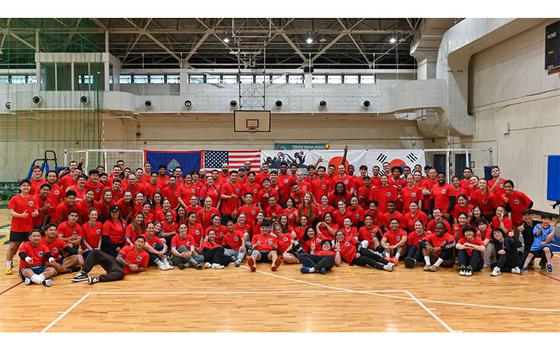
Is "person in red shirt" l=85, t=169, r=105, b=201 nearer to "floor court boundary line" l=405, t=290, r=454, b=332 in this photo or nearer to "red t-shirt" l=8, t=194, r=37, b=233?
"red t-shirt" l=8, t=194, r=37, b=233

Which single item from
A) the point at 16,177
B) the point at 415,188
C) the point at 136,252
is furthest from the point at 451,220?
the point at 16,177

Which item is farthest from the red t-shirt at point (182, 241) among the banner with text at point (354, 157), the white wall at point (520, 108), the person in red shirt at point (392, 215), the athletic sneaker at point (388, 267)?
the white wall at point (520, 108)

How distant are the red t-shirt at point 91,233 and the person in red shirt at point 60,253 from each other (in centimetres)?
26

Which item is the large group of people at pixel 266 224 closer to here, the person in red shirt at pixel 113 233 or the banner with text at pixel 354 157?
the person in red shirt at pixel 113 233

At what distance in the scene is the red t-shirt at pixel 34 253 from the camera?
25.6 feet

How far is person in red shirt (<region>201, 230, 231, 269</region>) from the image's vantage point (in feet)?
29.2

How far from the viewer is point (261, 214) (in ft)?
31.1

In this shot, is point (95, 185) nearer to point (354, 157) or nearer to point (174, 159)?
point (174, 159)

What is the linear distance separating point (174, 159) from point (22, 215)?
7.94 metres

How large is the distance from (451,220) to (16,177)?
15.8 metres

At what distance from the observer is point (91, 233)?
28.6 feet

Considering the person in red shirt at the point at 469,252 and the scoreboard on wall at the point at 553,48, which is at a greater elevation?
the scoreboard on wall at the point at 553,48

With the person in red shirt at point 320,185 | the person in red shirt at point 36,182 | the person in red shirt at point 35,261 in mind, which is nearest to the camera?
the person in red shirt at point 35,261

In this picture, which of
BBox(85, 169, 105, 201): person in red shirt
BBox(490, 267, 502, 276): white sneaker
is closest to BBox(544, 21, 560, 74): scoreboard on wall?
BBox(490, 267, 502, 276): white sneaker
